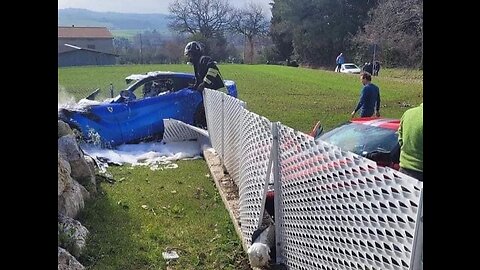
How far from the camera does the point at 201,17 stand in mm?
58125

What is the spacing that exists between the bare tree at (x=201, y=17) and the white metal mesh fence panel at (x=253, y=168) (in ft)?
164

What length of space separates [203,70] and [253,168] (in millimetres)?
5839

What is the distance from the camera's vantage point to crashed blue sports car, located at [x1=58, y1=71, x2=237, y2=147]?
32.9ft

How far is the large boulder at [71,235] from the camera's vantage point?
4666 mm

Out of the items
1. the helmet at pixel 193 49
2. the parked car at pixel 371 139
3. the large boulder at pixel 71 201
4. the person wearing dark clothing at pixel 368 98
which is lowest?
the large boulder at pixel 71 201

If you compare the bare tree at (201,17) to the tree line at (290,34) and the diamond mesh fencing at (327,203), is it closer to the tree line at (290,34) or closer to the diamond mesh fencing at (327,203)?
the tree line at (290,34)

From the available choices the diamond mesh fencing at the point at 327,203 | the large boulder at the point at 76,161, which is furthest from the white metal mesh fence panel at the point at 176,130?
the diamond mesh fencing at the point at 327,203

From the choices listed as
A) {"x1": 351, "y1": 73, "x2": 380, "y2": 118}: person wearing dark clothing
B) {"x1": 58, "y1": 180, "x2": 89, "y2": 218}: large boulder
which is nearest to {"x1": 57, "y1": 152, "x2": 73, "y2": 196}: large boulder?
{"x1": 58, "y1": 180, "x2": 89, "y2": 218}: large boulder

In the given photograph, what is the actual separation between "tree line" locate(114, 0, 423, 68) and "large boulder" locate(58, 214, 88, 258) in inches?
879

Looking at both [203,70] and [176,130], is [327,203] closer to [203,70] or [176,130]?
[176,130]

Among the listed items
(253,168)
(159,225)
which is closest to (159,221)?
(159,225)

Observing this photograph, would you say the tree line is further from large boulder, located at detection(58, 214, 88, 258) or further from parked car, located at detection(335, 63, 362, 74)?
large boulder, located at detection(58, 214, 88, 258)
